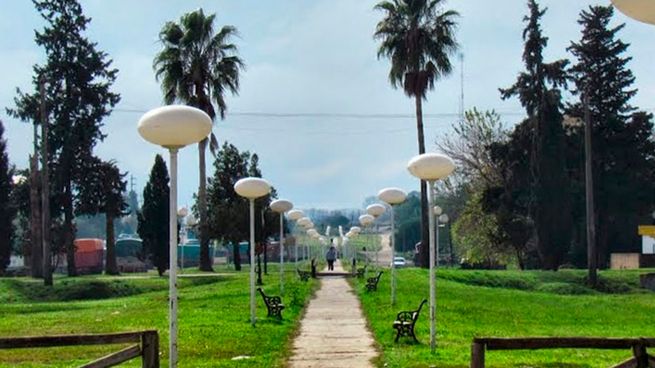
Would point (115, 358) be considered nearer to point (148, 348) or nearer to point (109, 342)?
point (109, 342)

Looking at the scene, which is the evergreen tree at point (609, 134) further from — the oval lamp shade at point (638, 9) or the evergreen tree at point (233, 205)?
the oval lamp shade at point (638, 9)

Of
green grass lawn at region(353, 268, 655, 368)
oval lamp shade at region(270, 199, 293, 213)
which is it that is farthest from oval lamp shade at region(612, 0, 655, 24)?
oval lamp shade at region(270, 199, 293, 213)

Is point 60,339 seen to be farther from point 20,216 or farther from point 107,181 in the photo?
point 20,216

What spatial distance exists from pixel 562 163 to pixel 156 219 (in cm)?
2242

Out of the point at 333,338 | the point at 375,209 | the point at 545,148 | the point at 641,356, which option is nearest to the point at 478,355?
the point at 641,356

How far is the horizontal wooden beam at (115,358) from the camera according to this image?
7750mm

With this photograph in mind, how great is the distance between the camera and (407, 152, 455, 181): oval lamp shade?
14.2 metres

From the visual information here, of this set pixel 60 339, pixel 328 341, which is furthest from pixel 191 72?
pixel 60 339

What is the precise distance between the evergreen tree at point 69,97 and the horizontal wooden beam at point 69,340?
4580 centimetres

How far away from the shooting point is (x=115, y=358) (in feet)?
26.5

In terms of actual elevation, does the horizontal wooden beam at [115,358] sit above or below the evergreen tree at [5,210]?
below

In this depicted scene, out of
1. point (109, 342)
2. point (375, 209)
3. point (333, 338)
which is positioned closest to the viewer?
point (109, 342)

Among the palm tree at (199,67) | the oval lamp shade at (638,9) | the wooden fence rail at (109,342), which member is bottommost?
the wooden fence rail at (109,342)

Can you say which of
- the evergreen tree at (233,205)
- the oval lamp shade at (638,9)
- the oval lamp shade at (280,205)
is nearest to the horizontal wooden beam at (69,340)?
the oval lamp shade at (638,9)
